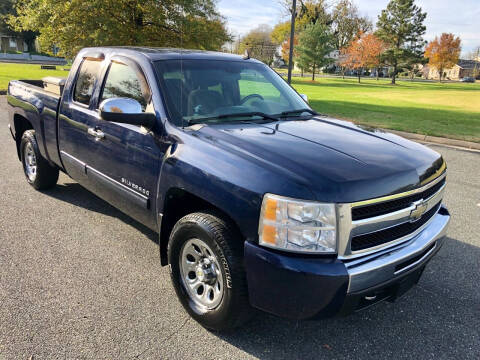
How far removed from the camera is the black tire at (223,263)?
2.37 metres

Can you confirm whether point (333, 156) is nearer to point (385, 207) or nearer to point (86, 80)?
point (385, 207)

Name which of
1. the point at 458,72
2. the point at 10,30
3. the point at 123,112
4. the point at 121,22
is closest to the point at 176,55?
the point at 123,112

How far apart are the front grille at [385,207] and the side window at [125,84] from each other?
1.85 meters

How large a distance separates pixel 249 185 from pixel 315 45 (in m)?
46.9

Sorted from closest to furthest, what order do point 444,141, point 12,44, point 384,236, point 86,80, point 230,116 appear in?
point 384,236 → point 230,116 → point 86,80 → point 444,141 → point 12,44

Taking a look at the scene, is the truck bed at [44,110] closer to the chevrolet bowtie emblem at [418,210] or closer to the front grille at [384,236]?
the front grille at [384,236]

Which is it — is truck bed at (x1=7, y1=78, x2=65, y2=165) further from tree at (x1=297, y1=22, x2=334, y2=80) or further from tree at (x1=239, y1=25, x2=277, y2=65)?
tree at (x1=239, y1=25, x2=277, y2=65)

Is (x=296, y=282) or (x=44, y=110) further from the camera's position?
(x=44, y=110)

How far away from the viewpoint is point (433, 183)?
8.93 feet

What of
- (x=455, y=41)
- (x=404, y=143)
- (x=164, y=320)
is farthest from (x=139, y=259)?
(x=455, y=41)

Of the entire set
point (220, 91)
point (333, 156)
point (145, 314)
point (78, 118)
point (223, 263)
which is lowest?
point (145, 314)

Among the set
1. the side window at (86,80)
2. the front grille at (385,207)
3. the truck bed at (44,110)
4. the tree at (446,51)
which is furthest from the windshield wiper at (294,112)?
the tree at (446,51)

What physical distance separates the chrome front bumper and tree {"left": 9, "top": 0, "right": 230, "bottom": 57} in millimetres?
15083

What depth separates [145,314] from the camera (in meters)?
2.88
